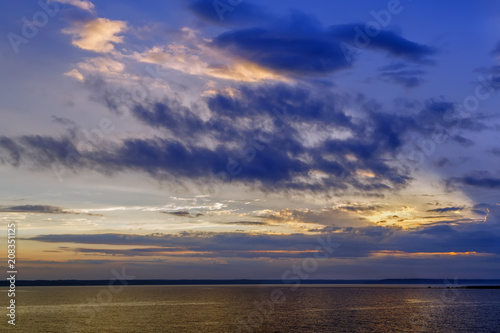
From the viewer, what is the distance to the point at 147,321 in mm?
111938

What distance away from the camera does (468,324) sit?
11069 cm

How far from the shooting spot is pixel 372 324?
4313 inches

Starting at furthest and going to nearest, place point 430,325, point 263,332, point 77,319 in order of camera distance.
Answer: point 77,319 → point 430,325 → point 263,332

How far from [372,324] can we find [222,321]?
36.9 metres

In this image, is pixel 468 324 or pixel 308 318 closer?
pixel 468 324

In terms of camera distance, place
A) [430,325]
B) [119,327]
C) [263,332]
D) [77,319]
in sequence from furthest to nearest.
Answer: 1. [77,319]
2. [430,325]
3. [119,327]
4. [263,332]

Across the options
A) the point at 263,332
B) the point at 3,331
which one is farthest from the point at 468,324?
the point at 3,331

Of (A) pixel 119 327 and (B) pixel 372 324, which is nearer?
(A) pixel 119 327

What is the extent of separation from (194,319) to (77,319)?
99.6 feet

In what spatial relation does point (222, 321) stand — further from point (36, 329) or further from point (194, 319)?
point (36, 329)

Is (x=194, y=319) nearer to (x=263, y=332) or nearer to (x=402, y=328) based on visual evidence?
(x=263, y=332)

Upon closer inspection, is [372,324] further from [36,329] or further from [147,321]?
[36,329]

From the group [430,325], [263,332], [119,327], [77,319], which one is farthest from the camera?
[77,319]

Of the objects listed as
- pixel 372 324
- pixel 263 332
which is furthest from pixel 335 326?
pixel 263 332
